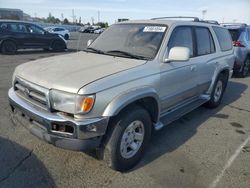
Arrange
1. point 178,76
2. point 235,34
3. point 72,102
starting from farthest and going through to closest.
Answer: point 235,34
point 178,76
point 72,102

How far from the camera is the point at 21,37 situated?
13.3 m

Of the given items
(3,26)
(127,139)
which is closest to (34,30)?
(3,26)

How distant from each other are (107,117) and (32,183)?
1170 mm

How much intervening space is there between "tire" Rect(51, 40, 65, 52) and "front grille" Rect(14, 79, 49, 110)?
12.3 meters

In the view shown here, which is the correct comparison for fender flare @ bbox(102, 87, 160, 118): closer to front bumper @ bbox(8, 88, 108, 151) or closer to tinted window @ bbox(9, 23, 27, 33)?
front bumper @ bbox(8, 88, 108, 151)

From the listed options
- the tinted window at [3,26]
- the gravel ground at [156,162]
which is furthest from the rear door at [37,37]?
the gravel ground at [156,162]

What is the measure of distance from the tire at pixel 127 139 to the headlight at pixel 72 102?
42 centimetres

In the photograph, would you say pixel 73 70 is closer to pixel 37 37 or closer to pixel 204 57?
pixel 204 57

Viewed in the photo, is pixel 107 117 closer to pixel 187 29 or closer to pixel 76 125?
pixel 76 125

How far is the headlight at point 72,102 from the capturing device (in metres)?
2.52

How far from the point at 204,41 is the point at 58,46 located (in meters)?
12.0

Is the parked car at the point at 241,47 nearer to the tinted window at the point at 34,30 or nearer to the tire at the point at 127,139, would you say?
the tire at the point at 127,139

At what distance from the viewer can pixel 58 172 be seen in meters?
3.02

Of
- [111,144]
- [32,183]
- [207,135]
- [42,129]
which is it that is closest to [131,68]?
[111,144]
